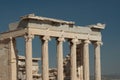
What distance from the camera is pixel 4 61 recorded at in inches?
1607

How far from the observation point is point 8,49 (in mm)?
40500

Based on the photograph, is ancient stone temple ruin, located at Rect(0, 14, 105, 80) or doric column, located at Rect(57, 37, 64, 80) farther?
doric column, located at Rect(57, 37, 64, 80)

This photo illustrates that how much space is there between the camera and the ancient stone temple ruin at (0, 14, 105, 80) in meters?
38.1

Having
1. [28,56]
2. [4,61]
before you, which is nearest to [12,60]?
[4,61]

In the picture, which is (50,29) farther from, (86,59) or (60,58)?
(86,59)

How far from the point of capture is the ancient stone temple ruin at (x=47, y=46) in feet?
125

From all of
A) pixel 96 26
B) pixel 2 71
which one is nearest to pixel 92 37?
pixel 96 26

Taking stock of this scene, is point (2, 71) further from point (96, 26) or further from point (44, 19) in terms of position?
point (96, 26)

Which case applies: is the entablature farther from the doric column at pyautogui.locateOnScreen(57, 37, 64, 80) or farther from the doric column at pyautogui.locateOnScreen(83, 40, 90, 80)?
the doric column at pyautogui.locateOnScreen(83, 40, 90, 80)

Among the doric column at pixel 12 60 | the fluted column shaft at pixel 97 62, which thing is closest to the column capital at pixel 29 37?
the doric column at pixel 12 60

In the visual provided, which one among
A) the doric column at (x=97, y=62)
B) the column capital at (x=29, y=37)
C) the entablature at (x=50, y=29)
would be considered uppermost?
the entablature at (x=50, y=29)

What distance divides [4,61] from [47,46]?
438cm

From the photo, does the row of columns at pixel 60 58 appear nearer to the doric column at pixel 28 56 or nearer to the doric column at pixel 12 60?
the doric column at pixel 28 56

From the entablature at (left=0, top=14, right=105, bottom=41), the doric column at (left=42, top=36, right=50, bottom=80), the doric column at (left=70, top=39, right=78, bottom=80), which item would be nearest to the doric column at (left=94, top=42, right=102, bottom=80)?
the entablature at (left=0, top=14, right=105, bottom=41)
